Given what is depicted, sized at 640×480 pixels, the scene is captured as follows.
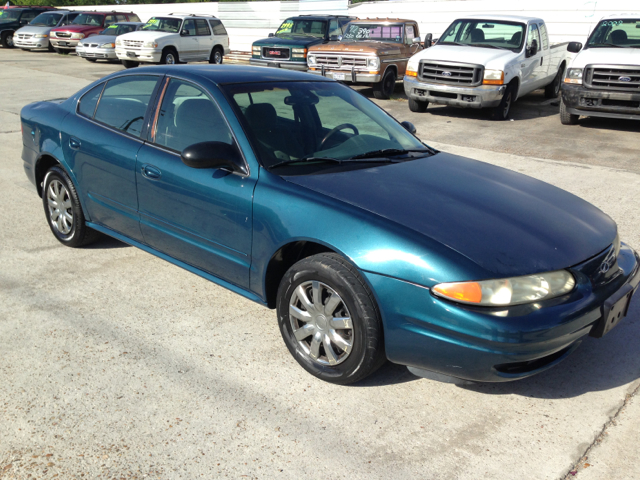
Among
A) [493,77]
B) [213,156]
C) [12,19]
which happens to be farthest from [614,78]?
[12,19]

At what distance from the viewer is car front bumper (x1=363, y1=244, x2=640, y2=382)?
288cm

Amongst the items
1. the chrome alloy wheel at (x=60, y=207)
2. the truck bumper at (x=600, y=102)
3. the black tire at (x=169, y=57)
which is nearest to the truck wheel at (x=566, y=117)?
the truck bumper at (x=600, y=102)

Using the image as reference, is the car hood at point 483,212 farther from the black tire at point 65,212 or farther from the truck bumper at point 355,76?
the truck bumper at point 355,76

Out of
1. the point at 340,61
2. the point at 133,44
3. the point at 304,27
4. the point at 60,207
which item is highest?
the point at 304,27

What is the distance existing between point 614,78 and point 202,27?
15.2m

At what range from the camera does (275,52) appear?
658 inches

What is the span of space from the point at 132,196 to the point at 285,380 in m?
1.82

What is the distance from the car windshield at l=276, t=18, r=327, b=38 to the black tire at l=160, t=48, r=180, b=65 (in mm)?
4609

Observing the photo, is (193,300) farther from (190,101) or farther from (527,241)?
(527,241)

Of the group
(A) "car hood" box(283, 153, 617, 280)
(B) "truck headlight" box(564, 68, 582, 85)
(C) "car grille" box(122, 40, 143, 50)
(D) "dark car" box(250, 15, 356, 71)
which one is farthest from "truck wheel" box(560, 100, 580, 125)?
(C) "car grille" box(122, 40, 143, 50)

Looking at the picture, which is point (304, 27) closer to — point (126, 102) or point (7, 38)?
point (126, 102)

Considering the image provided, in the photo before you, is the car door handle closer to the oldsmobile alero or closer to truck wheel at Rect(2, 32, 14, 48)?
the oldsmobile alero

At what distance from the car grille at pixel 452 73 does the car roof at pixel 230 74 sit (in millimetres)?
7666

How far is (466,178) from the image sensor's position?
12.9 feet
